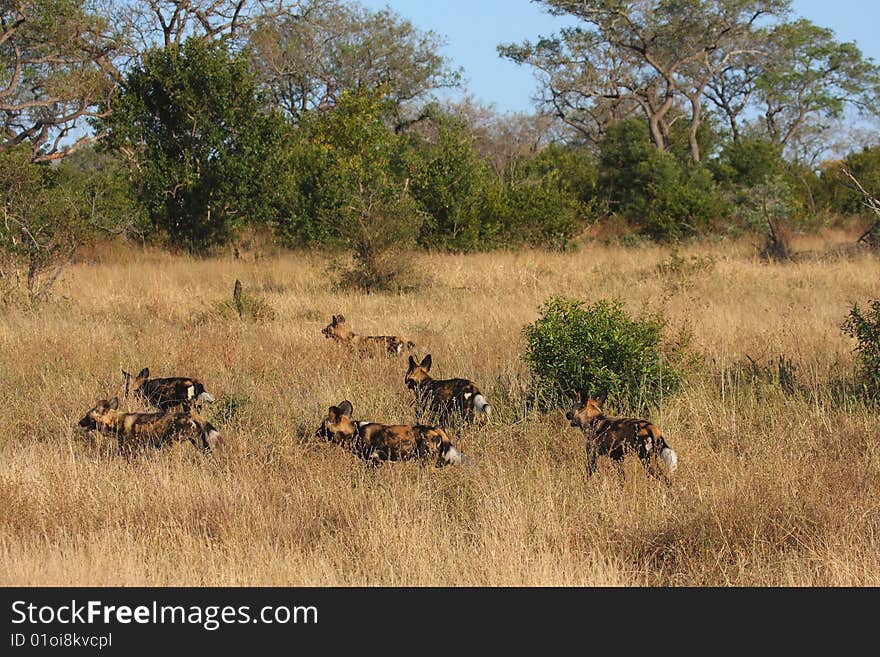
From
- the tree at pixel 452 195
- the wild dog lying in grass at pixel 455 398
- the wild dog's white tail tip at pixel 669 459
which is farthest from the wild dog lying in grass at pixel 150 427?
the tree at pixel 452 195

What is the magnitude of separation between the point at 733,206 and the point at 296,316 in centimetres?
1374

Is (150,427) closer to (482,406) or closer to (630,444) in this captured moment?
(482,406)

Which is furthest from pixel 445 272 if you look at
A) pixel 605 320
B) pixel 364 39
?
pixel 364 39

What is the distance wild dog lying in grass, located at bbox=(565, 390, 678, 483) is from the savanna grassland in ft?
0.29

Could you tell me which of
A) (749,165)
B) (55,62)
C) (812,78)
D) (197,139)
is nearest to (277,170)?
(197,139)

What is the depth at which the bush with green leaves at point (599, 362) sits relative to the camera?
20.9 feet

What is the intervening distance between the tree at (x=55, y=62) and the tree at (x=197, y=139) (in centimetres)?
162

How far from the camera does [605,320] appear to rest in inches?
259

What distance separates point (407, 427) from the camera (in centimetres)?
534

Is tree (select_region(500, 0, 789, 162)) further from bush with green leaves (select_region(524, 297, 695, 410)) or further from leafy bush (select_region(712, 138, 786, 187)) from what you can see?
bush with green leaves (select_region(524, 297, 695, 410))

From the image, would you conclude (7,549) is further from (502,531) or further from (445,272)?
(445,272)

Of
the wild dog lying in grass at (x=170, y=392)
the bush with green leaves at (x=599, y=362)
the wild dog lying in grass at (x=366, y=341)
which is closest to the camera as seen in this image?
the bush with green leaves at (x=599, y=362)

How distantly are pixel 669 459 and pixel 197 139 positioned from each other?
53.5 feet

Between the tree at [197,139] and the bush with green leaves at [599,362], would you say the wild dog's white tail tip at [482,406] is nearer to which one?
the bush with green leaves at [599,362]
